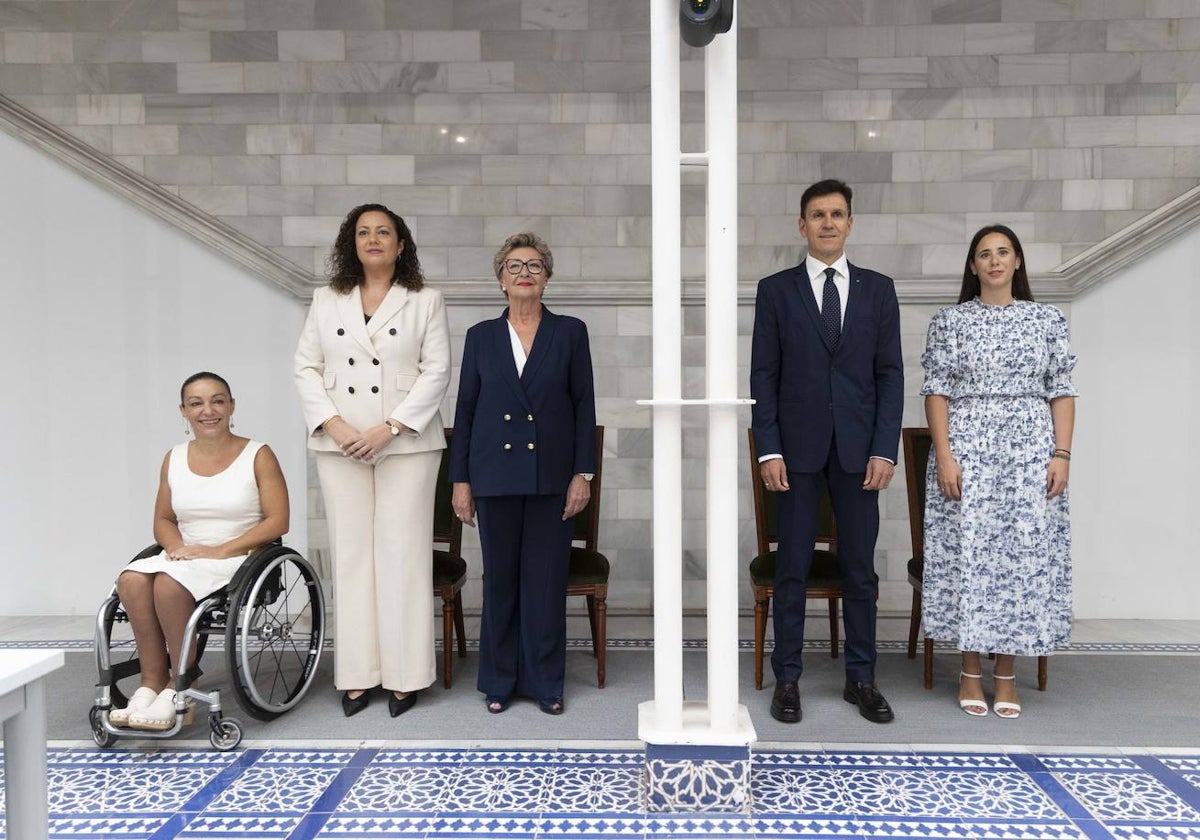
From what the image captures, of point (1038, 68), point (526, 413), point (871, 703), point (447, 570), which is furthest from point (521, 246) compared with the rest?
point (1038, 68)

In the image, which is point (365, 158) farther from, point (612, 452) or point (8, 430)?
point (8, 430)

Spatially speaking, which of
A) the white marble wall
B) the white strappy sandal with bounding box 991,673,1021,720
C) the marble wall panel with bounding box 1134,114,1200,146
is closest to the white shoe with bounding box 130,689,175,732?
the white marble wall

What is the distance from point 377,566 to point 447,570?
0.43m

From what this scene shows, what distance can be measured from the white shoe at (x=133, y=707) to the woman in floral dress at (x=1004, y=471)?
2.66 metres

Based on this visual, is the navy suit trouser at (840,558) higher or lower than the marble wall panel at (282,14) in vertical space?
lower

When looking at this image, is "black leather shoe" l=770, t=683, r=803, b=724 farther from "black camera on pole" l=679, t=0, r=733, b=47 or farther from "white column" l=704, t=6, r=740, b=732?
"black camera on pole" l=679, t=0, r=733, b=47

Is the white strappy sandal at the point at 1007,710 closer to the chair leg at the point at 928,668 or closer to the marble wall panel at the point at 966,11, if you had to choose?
the chair leg at the point at 928,668

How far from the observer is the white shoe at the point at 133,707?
265 cm

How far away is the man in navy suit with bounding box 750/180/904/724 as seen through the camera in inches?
114

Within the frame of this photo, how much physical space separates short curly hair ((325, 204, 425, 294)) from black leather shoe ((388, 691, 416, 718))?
1447 mm

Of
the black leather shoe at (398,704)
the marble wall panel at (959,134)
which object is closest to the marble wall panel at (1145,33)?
the marble wall panel at (959,134)

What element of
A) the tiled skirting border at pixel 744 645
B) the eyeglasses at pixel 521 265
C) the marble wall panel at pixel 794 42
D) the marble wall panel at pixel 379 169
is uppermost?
the marble wall panel at pixel 794 42

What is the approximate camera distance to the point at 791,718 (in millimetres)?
2895

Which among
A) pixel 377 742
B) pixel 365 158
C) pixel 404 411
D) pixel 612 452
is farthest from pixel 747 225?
pixel 377 742
